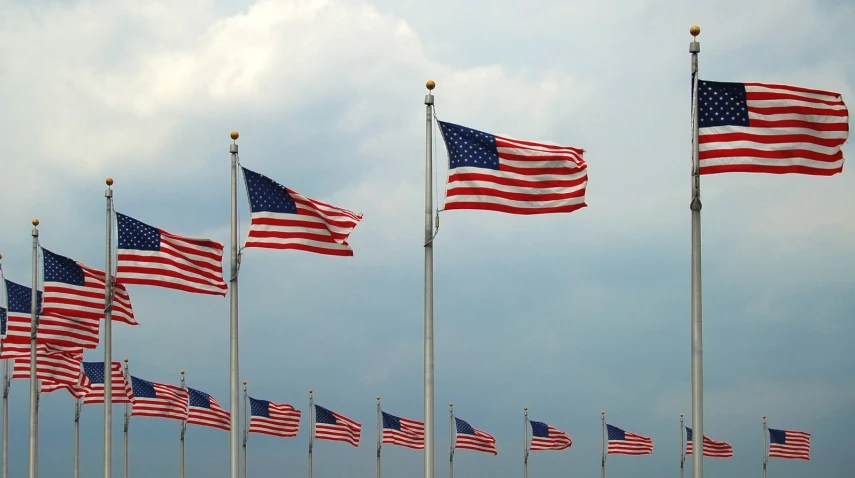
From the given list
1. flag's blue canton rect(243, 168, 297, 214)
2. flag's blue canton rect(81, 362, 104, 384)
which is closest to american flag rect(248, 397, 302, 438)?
flag's blue canton rect(81, 362, 104, 384)

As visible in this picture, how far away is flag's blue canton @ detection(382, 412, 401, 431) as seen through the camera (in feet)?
228

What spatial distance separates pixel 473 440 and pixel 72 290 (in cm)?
3551

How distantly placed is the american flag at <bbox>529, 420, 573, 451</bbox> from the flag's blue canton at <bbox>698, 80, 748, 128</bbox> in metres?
48.5

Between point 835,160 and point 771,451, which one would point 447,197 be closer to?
point 835,160

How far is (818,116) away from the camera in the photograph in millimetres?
26547

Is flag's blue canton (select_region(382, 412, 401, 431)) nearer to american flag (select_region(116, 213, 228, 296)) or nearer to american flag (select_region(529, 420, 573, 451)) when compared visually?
american flag (select_region(529, 420, 573, 451))

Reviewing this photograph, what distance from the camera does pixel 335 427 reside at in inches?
2625

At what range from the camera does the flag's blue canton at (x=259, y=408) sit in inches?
2491

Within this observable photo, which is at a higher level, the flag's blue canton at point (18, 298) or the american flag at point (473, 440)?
the flag's blue canton at point (18, 298)

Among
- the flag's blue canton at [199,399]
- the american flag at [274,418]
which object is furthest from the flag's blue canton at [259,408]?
the flag's blue canton at [199,399]

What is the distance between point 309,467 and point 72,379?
2453cm

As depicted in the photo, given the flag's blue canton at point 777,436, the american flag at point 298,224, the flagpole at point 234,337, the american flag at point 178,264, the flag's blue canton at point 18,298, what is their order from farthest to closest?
1. the flag's blue canton at point 777,436
2. the flag's blue canton at point 18,298
3. the american flag at point 178,264
4. the flagpole at point 234,337
5. the american flag at point 298,224

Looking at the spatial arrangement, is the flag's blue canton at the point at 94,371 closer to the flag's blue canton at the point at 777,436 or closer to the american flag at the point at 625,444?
the american flag at the point at 625,444

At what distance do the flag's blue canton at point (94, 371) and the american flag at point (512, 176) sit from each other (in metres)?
33.5
